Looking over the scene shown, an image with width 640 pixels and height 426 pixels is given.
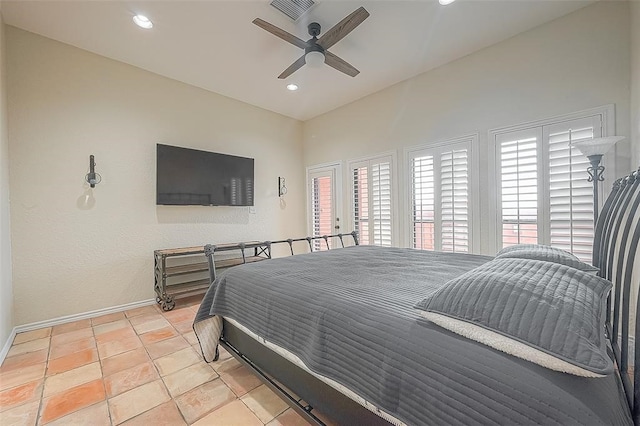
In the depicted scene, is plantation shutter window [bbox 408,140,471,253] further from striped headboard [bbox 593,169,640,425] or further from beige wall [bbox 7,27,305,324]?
beige wall [bbox 7,27,305,324]

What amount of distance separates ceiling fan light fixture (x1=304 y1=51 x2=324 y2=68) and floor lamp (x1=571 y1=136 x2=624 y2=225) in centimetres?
232

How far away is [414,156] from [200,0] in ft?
9.74

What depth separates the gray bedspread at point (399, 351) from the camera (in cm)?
68

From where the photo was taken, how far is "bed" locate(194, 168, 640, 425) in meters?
0.69

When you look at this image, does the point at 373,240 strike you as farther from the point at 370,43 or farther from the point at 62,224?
the point at 62,224

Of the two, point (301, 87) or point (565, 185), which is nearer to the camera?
point (565, 185)

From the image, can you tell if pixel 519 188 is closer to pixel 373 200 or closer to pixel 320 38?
pixel 373 200

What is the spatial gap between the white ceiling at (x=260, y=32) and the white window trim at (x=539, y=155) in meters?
0.99

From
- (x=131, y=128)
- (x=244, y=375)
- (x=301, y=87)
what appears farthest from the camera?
(x=301, y=87)

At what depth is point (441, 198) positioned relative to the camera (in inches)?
135

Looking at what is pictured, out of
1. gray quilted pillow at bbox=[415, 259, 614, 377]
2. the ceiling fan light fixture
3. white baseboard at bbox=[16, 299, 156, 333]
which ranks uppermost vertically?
the ceiling fan light fixture

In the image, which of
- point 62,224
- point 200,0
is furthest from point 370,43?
point 62,224

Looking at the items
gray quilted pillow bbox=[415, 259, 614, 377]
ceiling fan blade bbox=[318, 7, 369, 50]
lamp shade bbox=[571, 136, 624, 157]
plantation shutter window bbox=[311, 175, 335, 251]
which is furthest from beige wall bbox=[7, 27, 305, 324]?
lamp shade bbox=[571, 136, 624, 157]

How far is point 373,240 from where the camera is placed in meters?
4.18
